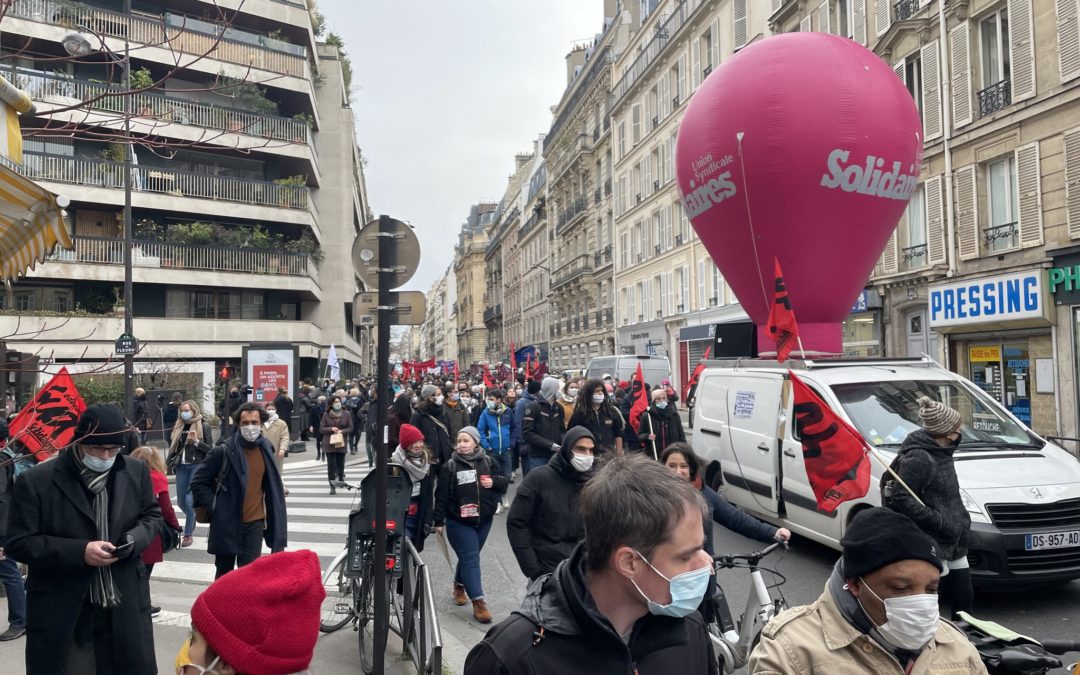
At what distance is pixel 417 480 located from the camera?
6055 millimetres

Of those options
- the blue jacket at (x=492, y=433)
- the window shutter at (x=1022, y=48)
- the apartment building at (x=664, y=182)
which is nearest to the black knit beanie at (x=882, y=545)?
the blue jacket at (x=492, y=433)

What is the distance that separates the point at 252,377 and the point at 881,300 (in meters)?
16.9

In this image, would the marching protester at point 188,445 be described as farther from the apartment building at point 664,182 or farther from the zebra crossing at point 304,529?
the apartment building at point 664,182

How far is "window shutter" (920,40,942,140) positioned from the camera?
18.7 metres

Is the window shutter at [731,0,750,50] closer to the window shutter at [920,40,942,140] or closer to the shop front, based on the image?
the window shutter at [920,40,942,140]

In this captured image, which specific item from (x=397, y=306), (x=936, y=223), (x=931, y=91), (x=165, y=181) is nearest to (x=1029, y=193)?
(x=936, y=223)

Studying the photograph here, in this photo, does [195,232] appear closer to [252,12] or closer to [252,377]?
[252,12]

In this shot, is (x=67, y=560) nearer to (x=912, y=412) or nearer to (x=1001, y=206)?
(x=912, y=412)

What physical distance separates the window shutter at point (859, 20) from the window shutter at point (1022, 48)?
5016mm

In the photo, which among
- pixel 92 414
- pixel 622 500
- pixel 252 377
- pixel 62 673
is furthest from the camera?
pixel 252 377

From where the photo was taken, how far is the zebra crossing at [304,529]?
819 centimetres

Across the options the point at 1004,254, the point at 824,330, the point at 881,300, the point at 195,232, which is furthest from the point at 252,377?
the point at 1004,254

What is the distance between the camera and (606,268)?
45.1 metres

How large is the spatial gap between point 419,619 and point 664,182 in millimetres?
31780
